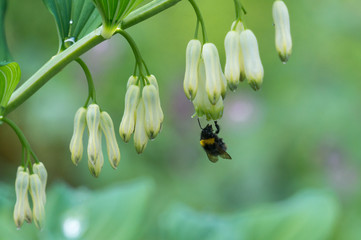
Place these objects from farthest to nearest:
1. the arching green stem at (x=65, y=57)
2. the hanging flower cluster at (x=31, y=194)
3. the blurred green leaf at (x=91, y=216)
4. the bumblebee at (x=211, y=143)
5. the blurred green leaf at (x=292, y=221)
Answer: the blurred green leaf at (x=292, y=221)
the blurred green leaf at (x=91, y=216)
the bumblebee at (x=211, y=143)
the hanging flower cluster at (x=31, y=194)
the arching green stem at (x=65, y=57)

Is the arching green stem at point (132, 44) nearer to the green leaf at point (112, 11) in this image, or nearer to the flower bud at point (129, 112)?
the green leaf at point (112, 11)

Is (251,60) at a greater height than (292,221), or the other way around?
(292,221)

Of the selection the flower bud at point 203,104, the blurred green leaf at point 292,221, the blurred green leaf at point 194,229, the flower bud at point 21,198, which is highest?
the blurred green leaf at point 292,221

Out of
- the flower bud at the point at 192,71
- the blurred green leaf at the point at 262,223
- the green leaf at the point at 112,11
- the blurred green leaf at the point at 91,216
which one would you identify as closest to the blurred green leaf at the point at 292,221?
the blurred green leaf at the point at 262,223

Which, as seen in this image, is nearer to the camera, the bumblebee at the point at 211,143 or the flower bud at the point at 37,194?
the flower bud at the point at 37,194

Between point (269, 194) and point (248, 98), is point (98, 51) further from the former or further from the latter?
point (269, 194)

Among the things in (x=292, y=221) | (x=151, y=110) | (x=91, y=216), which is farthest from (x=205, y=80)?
(x=292, y=221)

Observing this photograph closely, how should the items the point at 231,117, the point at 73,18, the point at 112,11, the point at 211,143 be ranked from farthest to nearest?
the point at 231,117, the point at 211,143, the point at 73,18, the point at 112,11

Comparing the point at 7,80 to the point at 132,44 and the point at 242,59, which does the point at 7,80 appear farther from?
the point at 242,59
